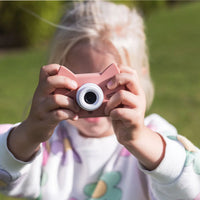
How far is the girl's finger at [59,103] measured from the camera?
3.11 ft

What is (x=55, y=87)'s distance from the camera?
963 mm

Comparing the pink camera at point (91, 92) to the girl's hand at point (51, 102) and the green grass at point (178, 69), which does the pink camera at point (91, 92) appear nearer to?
the girl's hand at point (51, 102)

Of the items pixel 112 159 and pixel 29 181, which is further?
pixel 112 159

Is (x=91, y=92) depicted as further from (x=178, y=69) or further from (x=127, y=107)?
(x=178, y=69)

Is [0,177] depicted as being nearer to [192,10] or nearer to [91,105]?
[91,105]

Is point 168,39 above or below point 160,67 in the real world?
above

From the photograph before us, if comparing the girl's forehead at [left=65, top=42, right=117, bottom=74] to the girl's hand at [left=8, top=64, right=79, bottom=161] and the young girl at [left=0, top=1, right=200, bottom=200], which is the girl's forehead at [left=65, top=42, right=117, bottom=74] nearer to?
the young girl at [left=0, top=1, right=200, bottom=200]

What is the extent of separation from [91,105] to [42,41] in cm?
775

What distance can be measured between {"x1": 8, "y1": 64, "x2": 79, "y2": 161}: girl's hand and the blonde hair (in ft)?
1.47

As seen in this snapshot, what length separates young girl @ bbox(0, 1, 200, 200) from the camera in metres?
0.98

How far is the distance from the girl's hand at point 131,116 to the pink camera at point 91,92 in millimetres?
16

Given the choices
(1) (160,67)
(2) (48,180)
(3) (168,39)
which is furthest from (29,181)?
(3) (168,39)

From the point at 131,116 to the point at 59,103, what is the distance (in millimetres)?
181

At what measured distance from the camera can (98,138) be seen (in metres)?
1.48
